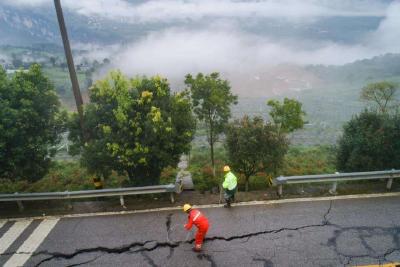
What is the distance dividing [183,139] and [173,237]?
4542mm

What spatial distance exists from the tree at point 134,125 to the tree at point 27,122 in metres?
2.11

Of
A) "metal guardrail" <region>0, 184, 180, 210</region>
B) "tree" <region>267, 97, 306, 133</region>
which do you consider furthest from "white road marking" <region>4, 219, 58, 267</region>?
"tree" <region>267, 97, 306, 133</region>

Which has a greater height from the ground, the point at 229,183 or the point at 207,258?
the point at 229,183

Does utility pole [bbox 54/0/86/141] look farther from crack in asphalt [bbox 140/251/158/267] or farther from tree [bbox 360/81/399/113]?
tree [bbox 360/81/399/113]

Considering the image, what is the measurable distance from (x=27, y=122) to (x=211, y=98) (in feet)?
34.2

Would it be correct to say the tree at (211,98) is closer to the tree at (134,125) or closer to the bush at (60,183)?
the bush at (60,183)

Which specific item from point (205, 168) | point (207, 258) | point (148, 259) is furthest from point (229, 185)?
point (205, 168)

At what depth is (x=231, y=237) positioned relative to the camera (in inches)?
400

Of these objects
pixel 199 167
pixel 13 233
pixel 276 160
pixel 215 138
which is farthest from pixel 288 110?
pixel 13 233

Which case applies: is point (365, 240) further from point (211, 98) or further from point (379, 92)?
point (379, 92)

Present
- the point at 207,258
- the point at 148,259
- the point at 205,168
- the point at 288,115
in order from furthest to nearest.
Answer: the point at 205,168, the point at 288,115, the point at 148,259, the point at 207,258

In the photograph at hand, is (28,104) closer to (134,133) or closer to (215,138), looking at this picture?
(134,133)

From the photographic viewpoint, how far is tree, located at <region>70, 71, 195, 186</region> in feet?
42.4

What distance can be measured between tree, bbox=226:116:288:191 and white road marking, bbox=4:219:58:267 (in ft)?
25.0
